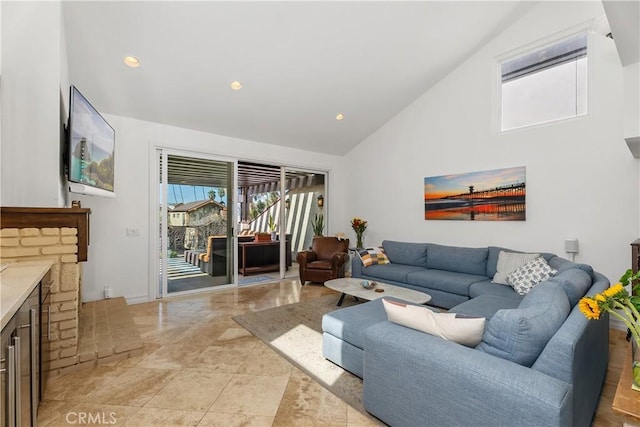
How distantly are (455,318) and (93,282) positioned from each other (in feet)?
14.3

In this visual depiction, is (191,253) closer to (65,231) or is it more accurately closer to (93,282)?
(93,282)

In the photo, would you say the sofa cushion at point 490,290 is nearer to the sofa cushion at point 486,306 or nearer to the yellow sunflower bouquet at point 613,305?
the sofa cushion at point 486,306

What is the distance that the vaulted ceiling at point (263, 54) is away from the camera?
9.80 feet

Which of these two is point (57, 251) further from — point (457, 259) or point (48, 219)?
point (457, 259)

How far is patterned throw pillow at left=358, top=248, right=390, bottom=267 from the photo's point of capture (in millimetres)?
4781

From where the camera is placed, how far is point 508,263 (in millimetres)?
3607

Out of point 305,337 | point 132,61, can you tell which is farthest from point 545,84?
Answer: point 132,61

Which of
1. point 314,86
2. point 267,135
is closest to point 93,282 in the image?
point 267,135

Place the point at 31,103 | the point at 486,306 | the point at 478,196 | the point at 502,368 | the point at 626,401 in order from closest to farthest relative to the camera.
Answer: the point at 626,401, the point at 502,368, the point at 31,103, the point at 486,306, the point at 478,196

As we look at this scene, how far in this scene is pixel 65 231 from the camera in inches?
86.5

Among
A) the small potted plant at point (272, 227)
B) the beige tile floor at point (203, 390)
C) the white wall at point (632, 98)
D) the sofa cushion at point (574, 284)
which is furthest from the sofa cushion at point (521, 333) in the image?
the small potted plant at point (272, 227)

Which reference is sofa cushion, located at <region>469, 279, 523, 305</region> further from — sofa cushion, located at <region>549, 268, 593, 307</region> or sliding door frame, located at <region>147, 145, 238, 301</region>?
sliding door frame, located at <region>147, 145, 238, 301</region>

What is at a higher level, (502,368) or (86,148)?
(86,148)

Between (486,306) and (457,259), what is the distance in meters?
1.56
